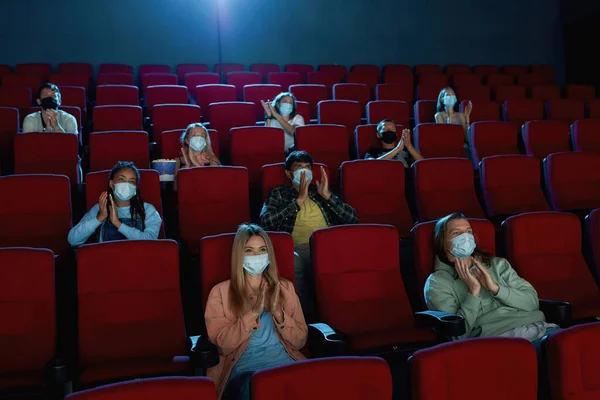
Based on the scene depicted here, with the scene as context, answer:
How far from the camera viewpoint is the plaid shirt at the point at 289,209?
1.91m

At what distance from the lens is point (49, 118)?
2.65 metres

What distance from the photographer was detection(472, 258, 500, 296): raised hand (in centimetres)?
146

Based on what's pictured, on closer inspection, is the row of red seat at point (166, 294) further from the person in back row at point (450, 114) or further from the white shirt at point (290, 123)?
the person in back row at point (450, 114)

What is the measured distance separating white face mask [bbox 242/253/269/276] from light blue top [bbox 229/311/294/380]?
0.09 meters

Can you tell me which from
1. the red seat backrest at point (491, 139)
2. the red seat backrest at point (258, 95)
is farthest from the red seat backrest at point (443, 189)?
the red seat backrest at point (258, 95)

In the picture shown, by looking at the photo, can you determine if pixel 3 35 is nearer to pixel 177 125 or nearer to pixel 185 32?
pixel 185 32

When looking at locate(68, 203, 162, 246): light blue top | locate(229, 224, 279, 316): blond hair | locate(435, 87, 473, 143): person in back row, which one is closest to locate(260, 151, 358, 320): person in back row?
locate(68, 203, 162, 246): light blue top

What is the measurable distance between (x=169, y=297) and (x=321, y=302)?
0.34 m

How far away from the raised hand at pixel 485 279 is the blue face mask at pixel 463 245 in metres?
0.03

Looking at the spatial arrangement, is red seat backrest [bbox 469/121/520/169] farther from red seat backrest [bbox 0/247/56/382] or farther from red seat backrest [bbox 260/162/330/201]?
red seat backrest [bbox 0/247/56/382]

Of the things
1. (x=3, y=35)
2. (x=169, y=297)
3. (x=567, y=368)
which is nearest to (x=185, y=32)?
(x=3, y=35)

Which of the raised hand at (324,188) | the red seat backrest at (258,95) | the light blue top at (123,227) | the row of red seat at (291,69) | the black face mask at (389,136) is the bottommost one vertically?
the light blue top at (123,227)

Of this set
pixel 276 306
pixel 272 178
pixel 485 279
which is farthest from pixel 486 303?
pixel 272 178

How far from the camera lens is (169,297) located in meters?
1.43
